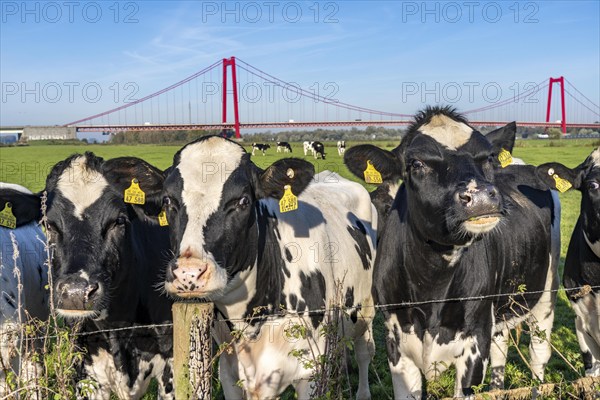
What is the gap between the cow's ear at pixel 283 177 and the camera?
4020 millimetres

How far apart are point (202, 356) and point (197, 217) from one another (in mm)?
838

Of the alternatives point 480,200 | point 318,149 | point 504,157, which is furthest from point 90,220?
point 318,149

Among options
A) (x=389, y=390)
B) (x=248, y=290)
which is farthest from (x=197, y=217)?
(x=389, y=390)

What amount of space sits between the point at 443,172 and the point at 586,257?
2.15 m

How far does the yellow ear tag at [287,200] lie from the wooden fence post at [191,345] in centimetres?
125

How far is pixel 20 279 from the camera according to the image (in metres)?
4.20

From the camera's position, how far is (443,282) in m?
4.11

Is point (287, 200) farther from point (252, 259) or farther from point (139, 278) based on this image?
point (139, 278)

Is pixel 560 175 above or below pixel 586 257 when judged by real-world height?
above

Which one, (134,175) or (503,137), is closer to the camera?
(134,175)

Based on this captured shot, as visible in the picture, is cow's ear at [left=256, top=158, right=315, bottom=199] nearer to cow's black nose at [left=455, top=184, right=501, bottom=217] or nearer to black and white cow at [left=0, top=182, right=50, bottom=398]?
cow's black nose at [left=455, top=184, right=501, bottom=217]

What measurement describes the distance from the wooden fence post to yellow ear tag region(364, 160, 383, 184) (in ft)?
6.39

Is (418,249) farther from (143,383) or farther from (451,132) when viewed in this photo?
(143,383)

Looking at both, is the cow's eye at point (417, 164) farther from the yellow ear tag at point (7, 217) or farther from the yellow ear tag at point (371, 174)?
the yellow ear tag at point (7, 217)
